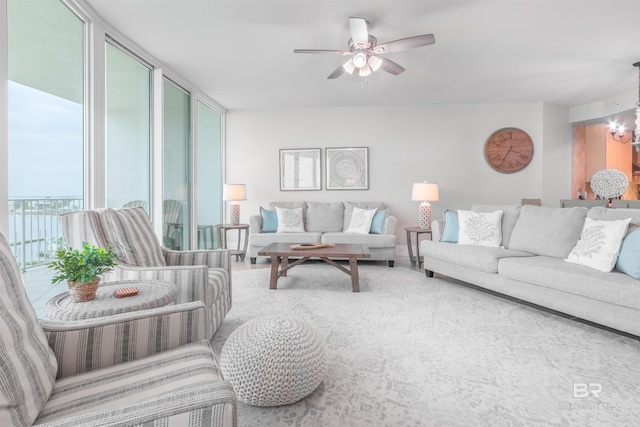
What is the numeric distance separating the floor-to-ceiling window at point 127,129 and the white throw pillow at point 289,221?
2.06 metres

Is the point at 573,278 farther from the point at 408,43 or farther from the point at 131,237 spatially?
the point at 131,237

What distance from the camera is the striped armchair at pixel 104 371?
2.45ft

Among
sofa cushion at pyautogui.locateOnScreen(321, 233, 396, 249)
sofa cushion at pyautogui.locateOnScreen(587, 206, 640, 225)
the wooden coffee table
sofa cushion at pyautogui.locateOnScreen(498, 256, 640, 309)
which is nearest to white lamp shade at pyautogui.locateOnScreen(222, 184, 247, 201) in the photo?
sofa cushion at pyautogui.locateOnScreen(321, 233, 396, 249)

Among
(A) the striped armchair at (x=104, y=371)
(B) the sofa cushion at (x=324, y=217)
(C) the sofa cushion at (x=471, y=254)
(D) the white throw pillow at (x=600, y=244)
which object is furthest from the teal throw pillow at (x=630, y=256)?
(B) the sofa cushion at (x=324, y=217)

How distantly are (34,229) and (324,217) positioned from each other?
379cm

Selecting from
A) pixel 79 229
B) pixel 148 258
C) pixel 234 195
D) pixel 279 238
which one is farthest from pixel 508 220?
pixel 79 229

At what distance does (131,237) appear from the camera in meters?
2.35

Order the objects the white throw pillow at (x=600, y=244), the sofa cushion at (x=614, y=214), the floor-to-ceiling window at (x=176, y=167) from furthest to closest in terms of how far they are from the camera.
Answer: the floor-to-ceiling window at (x=176, y=167) → the sofa cushion at (x=614, y=214) → the white throw pillow at (x=600, y=244)

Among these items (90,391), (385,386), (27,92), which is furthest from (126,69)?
(385,386)

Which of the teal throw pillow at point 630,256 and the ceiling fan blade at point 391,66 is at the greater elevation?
the ceiling fan blade at point 391,66

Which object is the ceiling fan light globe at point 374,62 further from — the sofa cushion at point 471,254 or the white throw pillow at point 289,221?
the white throw pillow at point 289,221

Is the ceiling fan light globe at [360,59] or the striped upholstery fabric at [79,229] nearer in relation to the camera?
the striped upholstery fabric at [79,229]

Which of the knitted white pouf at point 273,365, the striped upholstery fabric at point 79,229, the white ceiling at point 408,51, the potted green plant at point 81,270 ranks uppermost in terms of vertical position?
the white ceiling at point 408,51

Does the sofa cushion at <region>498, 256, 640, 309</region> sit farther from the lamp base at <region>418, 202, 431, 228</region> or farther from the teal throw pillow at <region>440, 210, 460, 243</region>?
the lamp base at <region>418, 202, 431, 228</region>
